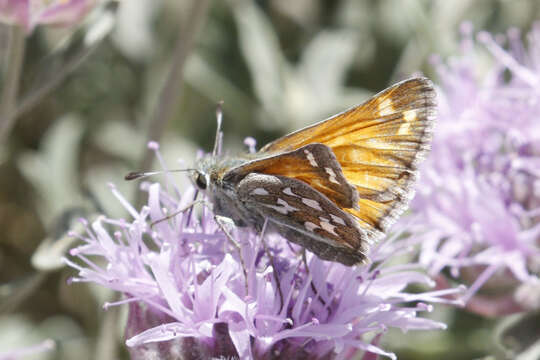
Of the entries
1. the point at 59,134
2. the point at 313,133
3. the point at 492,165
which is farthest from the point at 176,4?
the point at 313,133

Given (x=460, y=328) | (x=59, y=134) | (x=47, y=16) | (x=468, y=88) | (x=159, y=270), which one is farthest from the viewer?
(x=59, y=134)

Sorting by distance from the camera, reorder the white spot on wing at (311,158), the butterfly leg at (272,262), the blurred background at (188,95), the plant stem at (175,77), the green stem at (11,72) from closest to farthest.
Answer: the white spot on wing at (311,158) < the butterfly leg at (272,262) < the green stem at (11,72) < the plant stem at (175,77) < the blurred background at (188,95)

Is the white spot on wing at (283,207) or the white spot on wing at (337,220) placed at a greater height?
the white spot on wing at (283,207)

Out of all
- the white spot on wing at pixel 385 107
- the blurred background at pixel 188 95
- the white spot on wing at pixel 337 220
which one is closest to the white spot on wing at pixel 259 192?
the white spot on wing at pixel 337 220

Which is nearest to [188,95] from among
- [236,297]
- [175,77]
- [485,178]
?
[175,77]

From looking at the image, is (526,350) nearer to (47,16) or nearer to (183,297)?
(183,297)

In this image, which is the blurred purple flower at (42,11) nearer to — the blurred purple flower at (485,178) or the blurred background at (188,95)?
the blurred background at (188,95)

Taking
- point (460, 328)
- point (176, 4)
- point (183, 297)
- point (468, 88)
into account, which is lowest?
point (460, 328)
